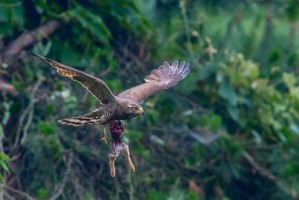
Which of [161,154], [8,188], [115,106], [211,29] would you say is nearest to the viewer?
[115,106]

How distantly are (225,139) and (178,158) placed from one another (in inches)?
11.6

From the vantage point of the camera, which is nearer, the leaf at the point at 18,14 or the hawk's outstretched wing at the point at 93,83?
the hawk's outstretched wing at the point at 93,83

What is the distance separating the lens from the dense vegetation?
619cm

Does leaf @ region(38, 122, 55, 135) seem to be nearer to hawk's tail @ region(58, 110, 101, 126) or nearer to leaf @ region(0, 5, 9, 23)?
leaf @ region(0, 5, 9, 23)

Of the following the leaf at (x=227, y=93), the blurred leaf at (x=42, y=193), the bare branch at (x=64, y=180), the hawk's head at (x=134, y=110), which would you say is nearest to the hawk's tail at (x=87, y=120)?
the hawk's head at (x=134, y=110)

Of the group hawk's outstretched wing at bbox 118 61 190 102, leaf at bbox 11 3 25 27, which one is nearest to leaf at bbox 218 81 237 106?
leaf at bbox 11 3 25 27

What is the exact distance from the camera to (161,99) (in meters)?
6.95

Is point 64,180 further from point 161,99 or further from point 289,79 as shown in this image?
point 289,79

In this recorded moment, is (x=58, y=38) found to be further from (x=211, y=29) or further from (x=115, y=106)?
(x=115, y=106)

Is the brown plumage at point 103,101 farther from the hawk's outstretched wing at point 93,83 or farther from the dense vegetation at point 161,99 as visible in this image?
the dense vegetation at point 161,99

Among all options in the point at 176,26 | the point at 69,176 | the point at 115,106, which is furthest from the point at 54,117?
the point at 115,106

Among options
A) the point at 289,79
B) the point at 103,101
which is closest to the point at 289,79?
the point at 289,79

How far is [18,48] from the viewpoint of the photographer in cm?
644

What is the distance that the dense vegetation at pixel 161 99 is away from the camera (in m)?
6.19
